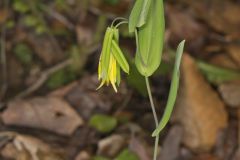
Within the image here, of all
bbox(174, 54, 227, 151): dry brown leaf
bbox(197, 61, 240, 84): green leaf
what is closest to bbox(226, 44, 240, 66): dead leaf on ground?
bbox(197, 61, 240, 84): green leaf

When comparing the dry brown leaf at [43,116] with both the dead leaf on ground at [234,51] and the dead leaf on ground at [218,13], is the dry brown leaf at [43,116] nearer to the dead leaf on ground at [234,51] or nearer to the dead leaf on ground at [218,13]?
the dead leaf on ground at [234,51]

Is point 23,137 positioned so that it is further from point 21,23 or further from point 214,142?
point 21,23

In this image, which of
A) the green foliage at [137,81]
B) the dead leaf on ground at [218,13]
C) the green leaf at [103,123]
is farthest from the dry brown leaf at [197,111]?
the dead leaf on ground at [218,13]

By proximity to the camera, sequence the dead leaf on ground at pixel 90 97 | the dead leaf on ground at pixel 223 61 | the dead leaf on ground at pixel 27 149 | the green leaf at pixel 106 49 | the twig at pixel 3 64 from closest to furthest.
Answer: the green leaf at pixel 106 49
the dead leaf on ground at pixel 27 149
the dead leaf on ground at pixel 90 97
the twig at pixel 3 64
the dead leaf on ground at pixel 223 61

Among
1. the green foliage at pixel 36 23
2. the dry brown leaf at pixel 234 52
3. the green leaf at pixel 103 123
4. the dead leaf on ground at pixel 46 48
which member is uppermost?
the green foliage at pixel 36 23

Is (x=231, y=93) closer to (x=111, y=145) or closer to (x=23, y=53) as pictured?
(x=111, y=145)

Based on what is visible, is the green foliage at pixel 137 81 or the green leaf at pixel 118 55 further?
the green foliage at pixel 137 81

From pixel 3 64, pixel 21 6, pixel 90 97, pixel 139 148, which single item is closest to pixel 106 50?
pixel 139 148

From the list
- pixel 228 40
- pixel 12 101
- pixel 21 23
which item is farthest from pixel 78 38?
pixel 228 40
